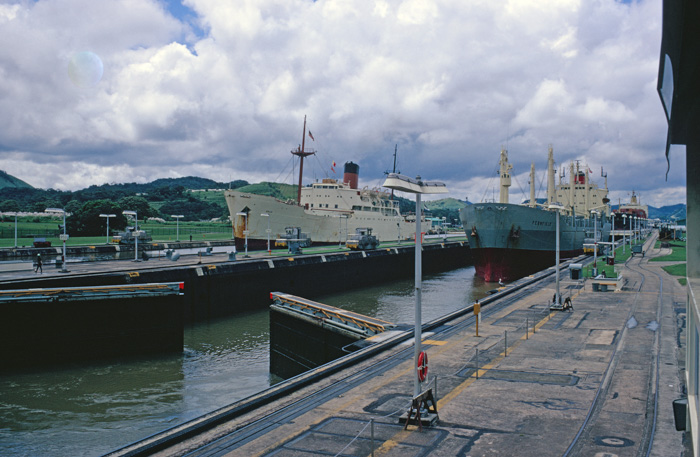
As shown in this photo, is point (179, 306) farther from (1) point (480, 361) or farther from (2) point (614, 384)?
(2) point (614, 384)

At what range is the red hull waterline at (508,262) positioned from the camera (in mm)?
52000

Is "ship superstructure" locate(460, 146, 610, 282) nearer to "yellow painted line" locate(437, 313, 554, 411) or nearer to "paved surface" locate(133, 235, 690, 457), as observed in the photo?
"paved surface" locate(133, 235, 690, 457)

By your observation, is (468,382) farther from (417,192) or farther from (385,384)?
(417,192)

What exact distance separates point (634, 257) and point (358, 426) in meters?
60.3

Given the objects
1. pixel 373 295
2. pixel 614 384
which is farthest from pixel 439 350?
pixel 373 295

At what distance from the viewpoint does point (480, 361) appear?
1499cm

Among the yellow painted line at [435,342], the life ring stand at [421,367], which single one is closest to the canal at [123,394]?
the yellow painted line at [435,342]

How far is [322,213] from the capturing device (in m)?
74.6

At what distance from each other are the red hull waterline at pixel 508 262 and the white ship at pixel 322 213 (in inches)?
851

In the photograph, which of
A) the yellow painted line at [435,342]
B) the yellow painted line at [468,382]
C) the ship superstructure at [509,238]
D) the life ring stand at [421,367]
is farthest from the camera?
the ship superstructure at [509,238]

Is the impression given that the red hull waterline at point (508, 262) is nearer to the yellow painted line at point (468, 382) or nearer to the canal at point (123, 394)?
the canal at point (123, 394)

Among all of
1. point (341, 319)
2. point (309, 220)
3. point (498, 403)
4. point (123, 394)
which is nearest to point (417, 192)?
point (498, 403)

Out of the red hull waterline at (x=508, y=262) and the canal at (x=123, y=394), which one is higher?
the red hull waterline at (x=508, y=262)

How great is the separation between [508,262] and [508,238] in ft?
8.85
